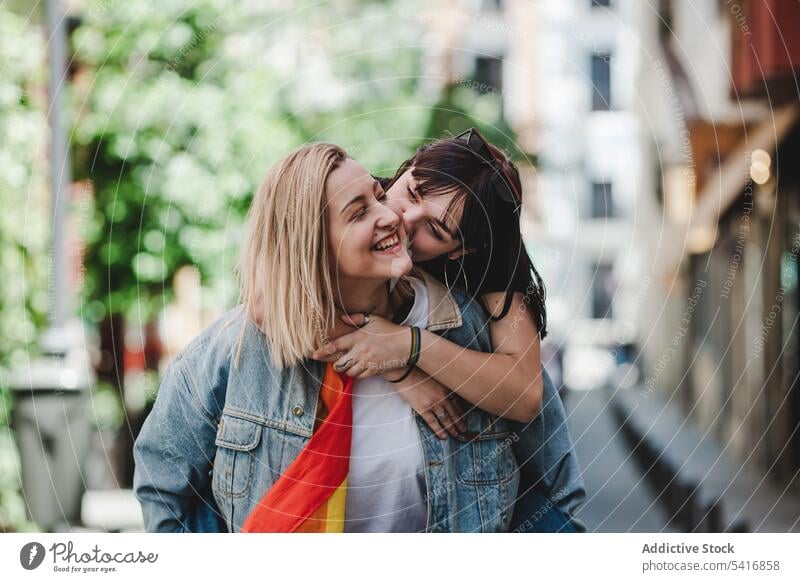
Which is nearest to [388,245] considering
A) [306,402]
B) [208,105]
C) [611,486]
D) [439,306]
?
[439,306]

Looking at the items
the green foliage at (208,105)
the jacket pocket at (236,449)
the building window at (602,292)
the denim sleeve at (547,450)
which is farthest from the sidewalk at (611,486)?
the jacket pocket at (236,449)

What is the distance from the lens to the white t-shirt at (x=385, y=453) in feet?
6.60

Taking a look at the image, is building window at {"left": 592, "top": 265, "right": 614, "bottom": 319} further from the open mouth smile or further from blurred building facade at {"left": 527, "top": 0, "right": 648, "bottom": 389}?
the open mouth smile

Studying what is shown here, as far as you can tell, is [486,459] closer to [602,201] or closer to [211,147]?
[602,201]

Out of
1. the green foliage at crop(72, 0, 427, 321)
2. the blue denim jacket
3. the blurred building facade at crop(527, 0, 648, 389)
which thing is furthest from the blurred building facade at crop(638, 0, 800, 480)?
the blue denim jacket

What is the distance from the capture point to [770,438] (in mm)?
5555

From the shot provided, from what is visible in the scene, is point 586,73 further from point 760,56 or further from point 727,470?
point 727,470

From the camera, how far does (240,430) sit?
2.05 metres

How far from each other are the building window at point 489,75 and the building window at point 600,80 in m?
0.31

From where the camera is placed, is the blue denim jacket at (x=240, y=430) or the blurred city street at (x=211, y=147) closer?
the blue denim jacket at (x=240, y=430)

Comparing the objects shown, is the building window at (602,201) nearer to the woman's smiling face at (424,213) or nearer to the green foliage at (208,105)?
the green foliage at (208,105)

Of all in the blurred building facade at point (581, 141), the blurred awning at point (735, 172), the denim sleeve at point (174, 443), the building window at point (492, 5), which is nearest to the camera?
the denim sleeve at point (174, 443)
